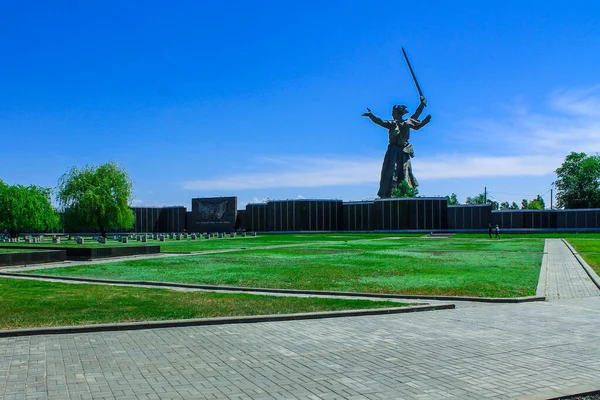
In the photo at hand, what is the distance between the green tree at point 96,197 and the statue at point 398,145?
4936cm

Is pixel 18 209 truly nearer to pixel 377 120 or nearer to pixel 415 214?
pixel 415 214

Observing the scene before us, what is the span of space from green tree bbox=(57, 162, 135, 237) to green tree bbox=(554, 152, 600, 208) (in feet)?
242

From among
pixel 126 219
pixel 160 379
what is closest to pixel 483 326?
pixel 160 379

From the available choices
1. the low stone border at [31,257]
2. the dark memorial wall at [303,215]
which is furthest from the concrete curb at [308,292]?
the dark memorial wall at [303,215]

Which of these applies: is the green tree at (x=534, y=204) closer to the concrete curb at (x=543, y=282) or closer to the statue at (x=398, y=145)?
the statue at (x=398, y=145)

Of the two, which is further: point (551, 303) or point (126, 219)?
point (126, 219)

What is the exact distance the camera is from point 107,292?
500 inches

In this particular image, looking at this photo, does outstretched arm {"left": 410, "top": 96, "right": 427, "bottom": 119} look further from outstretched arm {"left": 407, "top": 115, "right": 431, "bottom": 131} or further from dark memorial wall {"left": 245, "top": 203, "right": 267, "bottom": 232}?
dark memorial wall {"left": 245, "top": 203, "right": 267, "bottom": 232}

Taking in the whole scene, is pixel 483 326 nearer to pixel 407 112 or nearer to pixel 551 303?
pixel 551 303

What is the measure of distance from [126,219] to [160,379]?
2003 inches

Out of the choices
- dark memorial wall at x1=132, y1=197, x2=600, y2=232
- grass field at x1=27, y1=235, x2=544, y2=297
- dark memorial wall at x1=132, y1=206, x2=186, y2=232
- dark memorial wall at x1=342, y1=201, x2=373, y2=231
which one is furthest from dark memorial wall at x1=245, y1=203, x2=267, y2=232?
grass field at x1=27, y1=235, x2=544, y2=297

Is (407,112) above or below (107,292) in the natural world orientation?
above

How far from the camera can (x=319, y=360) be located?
22.1ft

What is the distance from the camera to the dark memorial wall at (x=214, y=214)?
256 feet
